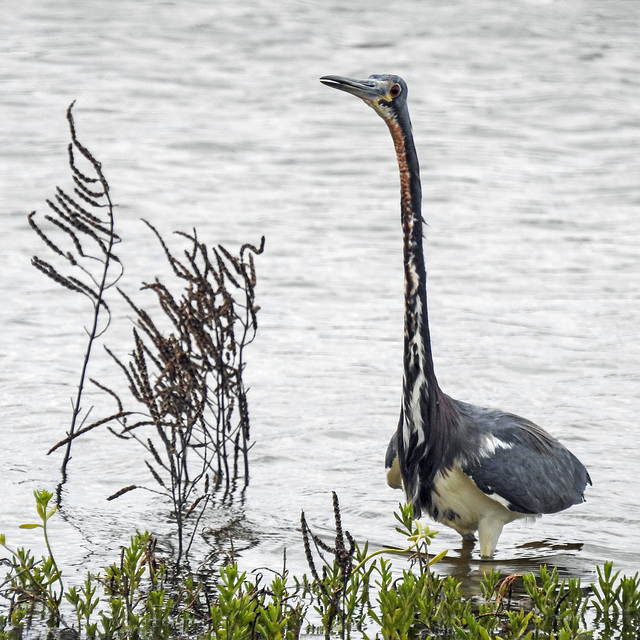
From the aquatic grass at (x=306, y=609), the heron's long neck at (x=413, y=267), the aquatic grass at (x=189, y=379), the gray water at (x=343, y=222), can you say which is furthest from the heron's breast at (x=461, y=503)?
the aquatic grass at (x=189, y=379)

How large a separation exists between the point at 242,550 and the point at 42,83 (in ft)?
51.6

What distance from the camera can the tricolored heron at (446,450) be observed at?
6.17m

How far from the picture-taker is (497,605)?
16.0 ft

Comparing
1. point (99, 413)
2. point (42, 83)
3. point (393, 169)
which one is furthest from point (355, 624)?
point (42, 83)

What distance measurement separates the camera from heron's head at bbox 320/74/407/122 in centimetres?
602

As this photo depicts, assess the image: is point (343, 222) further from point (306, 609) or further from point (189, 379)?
point (306, 609)

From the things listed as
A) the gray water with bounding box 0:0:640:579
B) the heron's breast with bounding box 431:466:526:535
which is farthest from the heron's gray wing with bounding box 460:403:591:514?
the gray water with bounding box 0:0:640:579

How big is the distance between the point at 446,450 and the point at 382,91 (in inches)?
79.5

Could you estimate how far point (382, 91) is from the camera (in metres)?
6.06

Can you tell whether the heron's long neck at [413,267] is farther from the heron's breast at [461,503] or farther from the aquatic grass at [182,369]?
the aquatic grass at [182,369]

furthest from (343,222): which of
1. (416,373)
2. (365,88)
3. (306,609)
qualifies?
(306,609)

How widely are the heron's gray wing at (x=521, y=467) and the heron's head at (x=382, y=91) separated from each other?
189 centimetres

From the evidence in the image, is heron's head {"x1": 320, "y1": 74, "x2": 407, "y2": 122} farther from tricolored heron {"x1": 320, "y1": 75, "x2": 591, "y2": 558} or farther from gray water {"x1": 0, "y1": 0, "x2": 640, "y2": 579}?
gray water {"x1": 0, "y1": 0, "x2": 640, "y2": 579}

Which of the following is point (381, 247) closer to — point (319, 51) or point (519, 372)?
point (519, 372)
